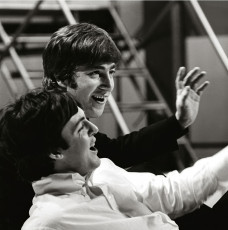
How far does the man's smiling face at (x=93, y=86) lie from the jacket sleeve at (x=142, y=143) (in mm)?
216

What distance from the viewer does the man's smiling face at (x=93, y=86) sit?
192cm

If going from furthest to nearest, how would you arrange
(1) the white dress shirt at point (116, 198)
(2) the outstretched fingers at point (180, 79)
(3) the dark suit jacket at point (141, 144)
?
(3) the dark suit jacket at point (141, 144) → (2) the outstretched fingers at point (180, 79) → (1) the white dress shirt at point (116, 198)

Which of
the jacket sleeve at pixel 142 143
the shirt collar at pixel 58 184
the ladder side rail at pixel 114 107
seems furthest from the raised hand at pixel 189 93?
the ladder side rail at pixel 114 107

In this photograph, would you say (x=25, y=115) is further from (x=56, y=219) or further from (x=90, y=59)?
(x=90, y=59)

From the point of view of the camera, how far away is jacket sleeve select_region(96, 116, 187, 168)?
214 cm

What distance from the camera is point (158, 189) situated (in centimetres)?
174

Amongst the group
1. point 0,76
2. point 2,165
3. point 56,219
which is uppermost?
point 0,76

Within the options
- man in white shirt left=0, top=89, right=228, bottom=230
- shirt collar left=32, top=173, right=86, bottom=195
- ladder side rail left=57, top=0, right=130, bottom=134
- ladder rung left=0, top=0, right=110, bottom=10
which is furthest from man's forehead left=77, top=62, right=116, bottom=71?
ladder rung left=0, top=0, right=110, bottom=10

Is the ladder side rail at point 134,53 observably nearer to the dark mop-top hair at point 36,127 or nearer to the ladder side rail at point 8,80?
the ladder side rail at point 8,80

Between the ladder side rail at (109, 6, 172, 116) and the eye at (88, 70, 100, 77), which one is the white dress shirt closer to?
the eye at (88, 70, 100, 77)

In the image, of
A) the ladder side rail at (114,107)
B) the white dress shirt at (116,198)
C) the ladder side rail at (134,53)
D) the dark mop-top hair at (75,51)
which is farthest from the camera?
the ladder side rail at (134,53)

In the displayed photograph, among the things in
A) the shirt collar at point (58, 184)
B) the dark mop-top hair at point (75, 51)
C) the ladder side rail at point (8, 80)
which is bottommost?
the shirt collar at point (58, 184)

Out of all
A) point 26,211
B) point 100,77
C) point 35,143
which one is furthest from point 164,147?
point 35,143

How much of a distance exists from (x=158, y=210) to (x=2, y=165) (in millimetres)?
477
